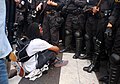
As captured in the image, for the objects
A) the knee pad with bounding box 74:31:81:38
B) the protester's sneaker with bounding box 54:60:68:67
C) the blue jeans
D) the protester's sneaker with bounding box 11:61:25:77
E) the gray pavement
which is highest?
the blue jeans

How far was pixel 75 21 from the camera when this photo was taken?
3.37 meters

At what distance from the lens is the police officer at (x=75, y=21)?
3.34 m

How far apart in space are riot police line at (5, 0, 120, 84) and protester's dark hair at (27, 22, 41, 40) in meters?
0.11

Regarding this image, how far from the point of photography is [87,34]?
321cm

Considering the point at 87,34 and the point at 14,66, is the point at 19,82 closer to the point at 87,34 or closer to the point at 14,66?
the point at 14,66

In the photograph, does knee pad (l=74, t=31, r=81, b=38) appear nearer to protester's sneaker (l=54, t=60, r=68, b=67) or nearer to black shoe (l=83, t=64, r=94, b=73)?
protester's sneaker (l=54, t=60, r=68, b=67)

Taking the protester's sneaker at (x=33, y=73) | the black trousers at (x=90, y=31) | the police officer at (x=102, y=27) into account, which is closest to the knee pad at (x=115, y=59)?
the police officer at (x=102, y=27)

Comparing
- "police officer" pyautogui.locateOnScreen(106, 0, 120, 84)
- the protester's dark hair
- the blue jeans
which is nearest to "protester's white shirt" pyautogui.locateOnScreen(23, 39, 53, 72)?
the protester's dark hair

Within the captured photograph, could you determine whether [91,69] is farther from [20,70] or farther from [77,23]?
[20,70]

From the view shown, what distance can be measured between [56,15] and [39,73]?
1.14 meters

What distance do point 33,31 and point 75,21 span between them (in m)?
0.78

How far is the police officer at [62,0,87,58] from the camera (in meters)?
3.34

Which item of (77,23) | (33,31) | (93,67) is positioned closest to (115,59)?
(93,67)

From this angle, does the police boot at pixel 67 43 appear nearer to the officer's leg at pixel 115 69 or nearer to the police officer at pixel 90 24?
the police officer at pixel 90 24
